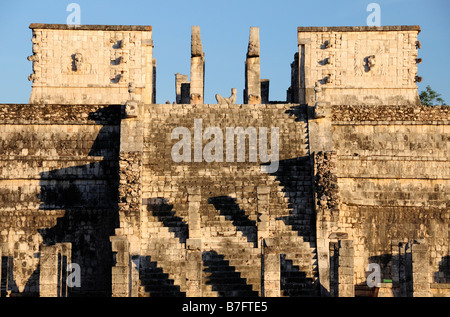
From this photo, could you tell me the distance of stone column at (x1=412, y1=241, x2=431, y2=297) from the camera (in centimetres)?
3262

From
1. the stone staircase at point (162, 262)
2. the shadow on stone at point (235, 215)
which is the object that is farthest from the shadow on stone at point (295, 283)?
the stone staircase at point (162, 262)

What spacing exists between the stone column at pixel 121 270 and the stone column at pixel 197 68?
42.8ft

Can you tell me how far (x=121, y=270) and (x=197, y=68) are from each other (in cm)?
1532

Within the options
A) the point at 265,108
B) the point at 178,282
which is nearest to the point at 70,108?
the point at 265,108

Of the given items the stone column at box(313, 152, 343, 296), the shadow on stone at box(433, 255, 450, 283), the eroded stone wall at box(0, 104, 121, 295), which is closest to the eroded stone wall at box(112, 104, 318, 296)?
the stone column at box(313, 152, 343, 296)

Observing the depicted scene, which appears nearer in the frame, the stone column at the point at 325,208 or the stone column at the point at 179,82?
the stone column at the point at 325,208

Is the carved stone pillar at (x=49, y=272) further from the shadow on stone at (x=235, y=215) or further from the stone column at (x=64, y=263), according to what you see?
the shadow on stone at (x=235, y=215)

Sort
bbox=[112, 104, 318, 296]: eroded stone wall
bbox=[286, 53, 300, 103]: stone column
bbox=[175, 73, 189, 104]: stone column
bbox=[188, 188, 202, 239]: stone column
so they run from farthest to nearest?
bbox=[175, 73, 189, 104]: stone column → bbox=[286, 53, 300, 103]: stone column → bbox=[188, 188, 202, 239]: stone column → bbox=[112, 104, 318, 296]: eroded stone wall

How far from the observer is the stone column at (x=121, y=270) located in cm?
3341

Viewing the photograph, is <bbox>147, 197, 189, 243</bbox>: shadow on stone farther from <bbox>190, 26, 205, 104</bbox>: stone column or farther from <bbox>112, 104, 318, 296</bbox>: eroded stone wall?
<bbox>190, 26, 205, 104</bbox>: stone column

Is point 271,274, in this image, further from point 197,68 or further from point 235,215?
point 197,68

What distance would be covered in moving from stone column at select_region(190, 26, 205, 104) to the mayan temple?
6.10 ft

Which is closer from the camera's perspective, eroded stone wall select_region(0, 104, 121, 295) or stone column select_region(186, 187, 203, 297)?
stone column select_region(186, 187, 203, 297)

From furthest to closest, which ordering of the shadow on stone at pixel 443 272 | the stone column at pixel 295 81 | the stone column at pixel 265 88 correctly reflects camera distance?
1. the stone column at pixel 265 88
2. the stone column at pixel 295 81
3. the shadow on stone at pixel 443 272
